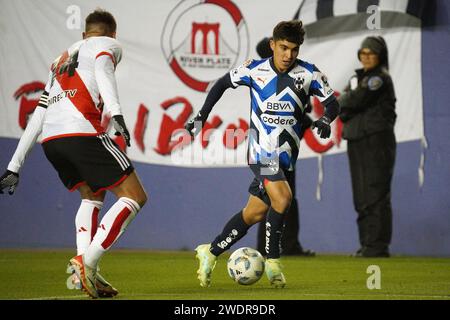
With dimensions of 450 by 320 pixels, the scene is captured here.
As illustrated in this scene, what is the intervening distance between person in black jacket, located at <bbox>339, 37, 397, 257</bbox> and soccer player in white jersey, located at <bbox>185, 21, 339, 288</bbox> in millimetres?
3320

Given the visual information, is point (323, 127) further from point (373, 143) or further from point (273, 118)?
point (373, 143)

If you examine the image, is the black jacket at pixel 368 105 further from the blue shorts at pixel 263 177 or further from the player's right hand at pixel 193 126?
the player's right hand at pixel 193 126

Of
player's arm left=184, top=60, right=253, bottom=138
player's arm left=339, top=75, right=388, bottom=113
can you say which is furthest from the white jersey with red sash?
player's arm left=339, top=75, right=388, bottom=113

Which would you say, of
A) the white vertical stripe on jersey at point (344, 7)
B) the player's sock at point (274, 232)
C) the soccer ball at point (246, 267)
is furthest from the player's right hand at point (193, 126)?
the white vertical stripe on jersey at point (344, 7)

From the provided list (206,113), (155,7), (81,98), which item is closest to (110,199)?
(155,7)

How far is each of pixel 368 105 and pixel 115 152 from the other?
4965 millimetres

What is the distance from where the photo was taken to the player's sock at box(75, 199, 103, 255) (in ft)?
21.5

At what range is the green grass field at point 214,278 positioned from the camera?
261 inches

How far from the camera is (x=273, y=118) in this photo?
7.45 m

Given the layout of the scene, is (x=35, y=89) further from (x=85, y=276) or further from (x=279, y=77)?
(x=85, y=276)

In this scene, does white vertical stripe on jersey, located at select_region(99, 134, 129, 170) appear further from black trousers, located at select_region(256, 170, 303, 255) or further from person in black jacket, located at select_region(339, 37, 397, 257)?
person in black jacket, located at select_region(339, 37, 397, 257)

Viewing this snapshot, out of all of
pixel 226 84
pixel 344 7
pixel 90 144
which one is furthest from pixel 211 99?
pixel 344 7

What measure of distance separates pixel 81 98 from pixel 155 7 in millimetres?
5462

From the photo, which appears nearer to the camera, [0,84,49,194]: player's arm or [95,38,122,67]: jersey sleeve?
[95,38,122,67]: jersey sleeve
